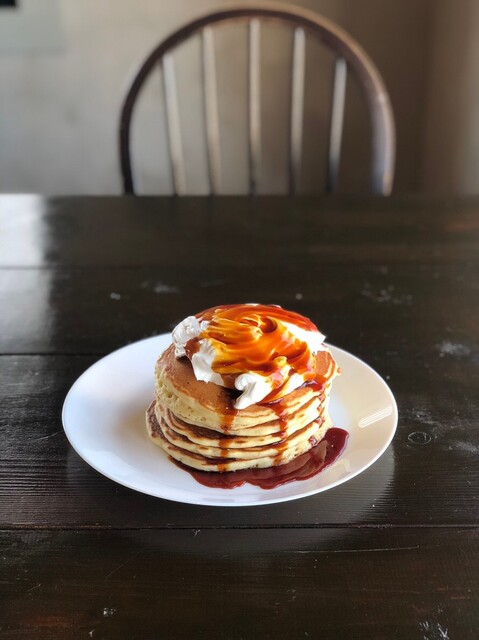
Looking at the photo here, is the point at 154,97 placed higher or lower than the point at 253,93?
lower

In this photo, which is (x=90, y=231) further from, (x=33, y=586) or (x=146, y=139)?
(x=146, y=139)

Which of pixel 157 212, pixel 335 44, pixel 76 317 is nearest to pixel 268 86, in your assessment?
pixel 335 44

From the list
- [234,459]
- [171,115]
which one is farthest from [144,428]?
[171,115]

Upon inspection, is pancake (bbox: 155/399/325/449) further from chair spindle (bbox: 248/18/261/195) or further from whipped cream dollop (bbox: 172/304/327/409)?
chair spindle (bbox: 248/18/261/195)

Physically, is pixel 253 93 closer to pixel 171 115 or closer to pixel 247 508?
pixel 171 115

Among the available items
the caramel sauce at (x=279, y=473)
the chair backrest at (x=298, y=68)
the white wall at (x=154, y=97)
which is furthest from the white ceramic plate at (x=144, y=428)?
the white wall at (x=154, y=97)

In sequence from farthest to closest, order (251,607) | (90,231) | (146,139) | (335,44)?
1. (146,139)
2. (335,44)
3. (90,231)
4. (251,607)
